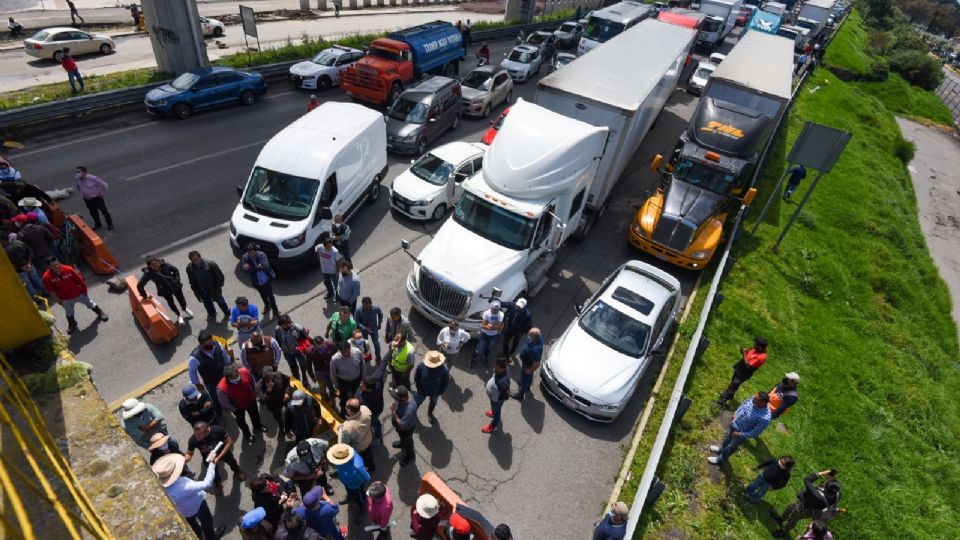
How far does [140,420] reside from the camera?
6.26 m

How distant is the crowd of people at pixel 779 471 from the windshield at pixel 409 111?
519 inches

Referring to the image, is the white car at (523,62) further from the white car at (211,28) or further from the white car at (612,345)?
the white car at (612,345)

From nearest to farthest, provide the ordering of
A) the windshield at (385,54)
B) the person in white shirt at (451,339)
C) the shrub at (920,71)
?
the person in white shirt at (451,339), the windshield at (385,54), the shrub at (920,71)

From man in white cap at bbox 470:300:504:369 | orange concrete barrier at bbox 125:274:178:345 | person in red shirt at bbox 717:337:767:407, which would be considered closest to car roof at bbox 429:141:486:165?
man in white cap at bbox 470:300:504:369

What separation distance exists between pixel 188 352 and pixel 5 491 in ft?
26.4

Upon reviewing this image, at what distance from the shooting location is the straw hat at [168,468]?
5.33 m

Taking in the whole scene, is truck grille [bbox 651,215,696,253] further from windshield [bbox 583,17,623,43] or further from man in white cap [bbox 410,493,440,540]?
windshield [bbox 583,17,623,43]

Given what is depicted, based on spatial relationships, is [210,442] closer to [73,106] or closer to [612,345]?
[612,345]

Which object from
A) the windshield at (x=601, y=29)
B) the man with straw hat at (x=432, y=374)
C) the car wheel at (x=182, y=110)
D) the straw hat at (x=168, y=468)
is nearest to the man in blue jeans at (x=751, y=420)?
the man with straw hat at (x=432, y=374)

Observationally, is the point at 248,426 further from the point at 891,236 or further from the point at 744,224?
the point at 891,236

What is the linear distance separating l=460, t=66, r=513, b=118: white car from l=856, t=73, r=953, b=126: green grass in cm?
4417

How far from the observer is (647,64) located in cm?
1587

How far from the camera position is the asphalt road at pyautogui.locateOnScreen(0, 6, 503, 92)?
21703 mm

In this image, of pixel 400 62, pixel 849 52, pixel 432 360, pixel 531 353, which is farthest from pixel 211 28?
pixel 849 52
